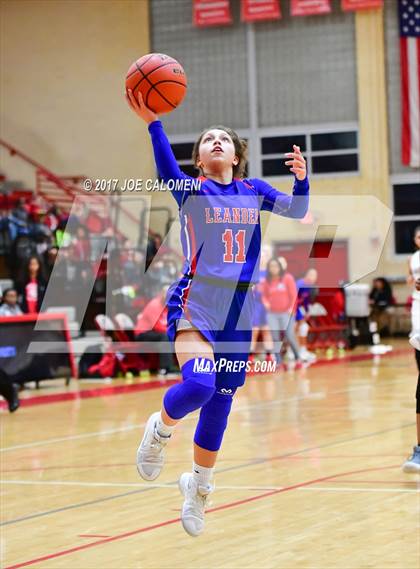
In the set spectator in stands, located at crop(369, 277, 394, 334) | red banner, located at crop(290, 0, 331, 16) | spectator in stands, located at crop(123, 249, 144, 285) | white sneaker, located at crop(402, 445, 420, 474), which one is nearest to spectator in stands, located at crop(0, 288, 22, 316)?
spectator in stands, located at crop(123, 249, 144, 285)

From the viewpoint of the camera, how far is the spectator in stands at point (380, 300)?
25.3 m

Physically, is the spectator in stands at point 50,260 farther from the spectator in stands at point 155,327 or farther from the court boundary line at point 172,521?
the court boundary line at point 172,521

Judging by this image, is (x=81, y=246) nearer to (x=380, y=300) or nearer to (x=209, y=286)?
(x=380, y=300)

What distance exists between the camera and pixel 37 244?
831 inches

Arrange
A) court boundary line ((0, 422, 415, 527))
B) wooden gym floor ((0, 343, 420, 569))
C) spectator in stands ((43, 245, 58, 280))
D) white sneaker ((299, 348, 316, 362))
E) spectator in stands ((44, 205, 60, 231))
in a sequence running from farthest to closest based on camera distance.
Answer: spectator in stands ((44, 205, 60, 231)), white sneaker ((299, 348, 316, 362)), spectator in stands ((43, 245, 58, 280)), court boundary line ((0, 422, 415, 527)), wooden gym floor ((0, 343, 420, 569))

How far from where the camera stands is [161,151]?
5168 mm

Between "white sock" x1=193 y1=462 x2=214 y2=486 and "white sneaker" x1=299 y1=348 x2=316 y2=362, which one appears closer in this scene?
"white sock" x1=193 y1=462 x2=214 y2=486

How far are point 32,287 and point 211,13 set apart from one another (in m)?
12.2

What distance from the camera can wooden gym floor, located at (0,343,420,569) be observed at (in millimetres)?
5992

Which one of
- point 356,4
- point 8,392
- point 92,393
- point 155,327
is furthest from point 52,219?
point 8,392

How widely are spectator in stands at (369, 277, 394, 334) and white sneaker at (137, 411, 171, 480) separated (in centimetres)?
2022

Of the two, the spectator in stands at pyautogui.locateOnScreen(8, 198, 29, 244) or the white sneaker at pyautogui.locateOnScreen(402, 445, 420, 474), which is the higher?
the spectator in stands at pyautogui.locateOnScreen(8, 198, 29, 244)

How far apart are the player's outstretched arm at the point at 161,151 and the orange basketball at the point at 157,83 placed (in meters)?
0.04

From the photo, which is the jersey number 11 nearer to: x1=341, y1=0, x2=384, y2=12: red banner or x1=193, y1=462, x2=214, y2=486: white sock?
x1=193, y1=462, x2=214, y2=486: white sock
